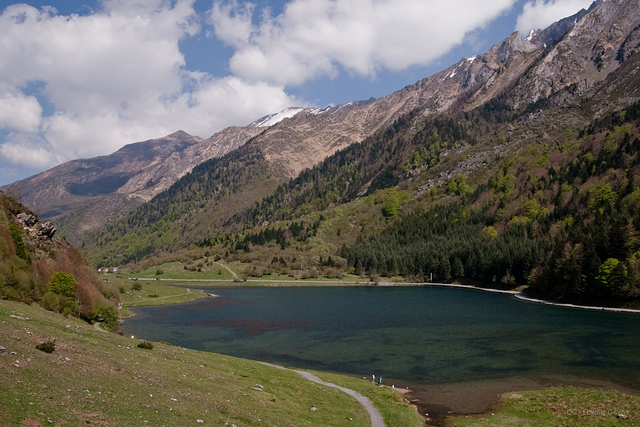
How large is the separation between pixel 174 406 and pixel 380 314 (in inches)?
3821

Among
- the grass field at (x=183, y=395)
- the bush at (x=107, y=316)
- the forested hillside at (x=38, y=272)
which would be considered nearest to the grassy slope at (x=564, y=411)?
the grass field at (x=183, y=395)

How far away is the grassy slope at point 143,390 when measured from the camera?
2106 centimetres

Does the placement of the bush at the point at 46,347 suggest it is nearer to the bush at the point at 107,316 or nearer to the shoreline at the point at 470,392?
the shoreline at the point at 470,392

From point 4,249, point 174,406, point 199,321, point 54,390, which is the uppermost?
point 4,249

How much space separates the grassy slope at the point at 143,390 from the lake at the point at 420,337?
1815 centimetres

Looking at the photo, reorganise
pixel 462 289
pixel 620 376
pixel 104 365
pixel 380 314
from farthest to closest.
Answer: pixel 462 289 → pixel 380 314 → pixel 620 376 → pixel 104 365

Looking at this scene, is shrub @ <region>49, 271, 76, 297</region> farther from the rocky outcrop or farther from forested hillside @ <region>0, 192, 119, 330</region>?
→ the rocky outcrop

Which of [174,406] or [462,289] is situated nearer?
[174,406]

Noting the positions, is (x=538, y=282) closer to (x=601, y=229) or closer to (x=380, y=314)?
(x=601, y=229)

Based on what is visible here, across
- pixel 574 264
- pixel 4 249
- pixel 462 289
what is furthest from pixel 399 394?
pixel 462 289

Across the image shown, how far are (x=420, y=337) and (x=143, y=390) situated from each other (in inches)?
2540

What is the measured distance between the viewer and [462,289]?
197625 millimetres

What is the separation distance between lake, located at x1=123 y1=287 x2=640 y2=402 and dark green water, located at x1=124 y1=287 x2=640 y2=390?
0.48ft

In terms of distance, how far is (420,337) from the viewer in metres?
83.8
